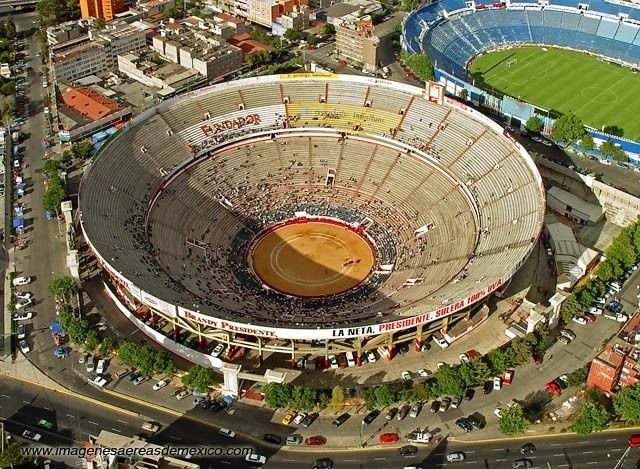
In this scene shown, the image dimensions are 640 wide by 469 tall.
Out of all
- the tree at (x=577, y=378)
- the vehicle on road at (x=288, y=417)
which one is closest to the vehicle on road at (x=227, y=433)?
the vehicle on road at (x=288, y=417)

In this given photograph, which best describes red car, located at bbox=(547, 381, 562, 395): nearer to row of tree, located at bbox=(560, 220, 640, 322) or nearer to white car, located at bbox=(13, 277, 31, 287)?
row of tree, located at bbox=(560, 220, 640, 322)

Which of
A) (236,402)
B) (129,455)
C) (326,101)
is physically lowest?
(236,402)

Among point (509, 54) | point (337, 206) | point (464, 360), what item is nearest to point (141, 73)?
point (337, 206)

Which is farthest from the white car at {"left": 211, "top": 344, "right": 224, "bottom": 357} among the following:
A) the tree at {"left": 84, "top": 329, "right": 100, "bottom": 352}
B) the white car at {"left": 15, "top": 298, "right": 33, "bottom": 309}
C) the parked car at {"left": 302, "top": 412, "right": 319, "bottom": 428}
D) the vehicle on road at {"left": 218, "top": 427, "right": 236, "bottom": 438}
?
the white car at {"left": 15, "top": 298, "right": 33, "bottom": 309}

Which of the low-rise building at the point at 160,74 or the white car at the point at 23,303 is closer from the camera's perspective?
the white car at the point at 23,303

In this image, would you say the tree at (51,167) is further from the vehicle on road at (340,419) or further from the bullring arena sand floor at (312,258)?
the vehicle on road at (340,419)

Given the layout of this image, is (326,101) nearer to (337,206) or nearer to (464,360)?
(337,206)
